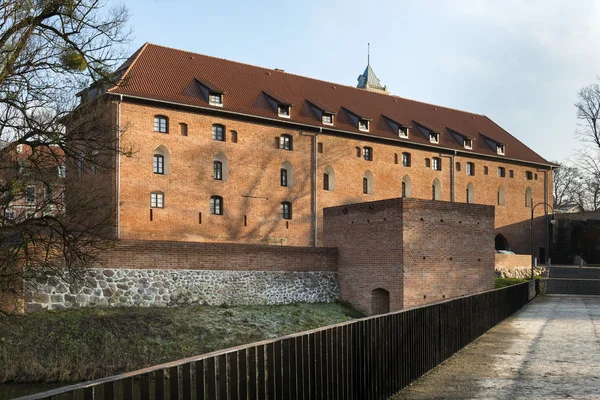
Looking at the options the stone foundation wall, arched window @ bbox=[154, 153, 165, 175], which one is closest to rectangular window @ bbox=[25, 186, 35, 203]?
the stone foundation wall

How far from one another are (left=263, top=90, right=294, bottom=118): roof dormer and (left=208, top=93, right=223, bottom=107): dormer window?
136 inches

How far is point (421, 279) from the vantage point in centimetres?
2339

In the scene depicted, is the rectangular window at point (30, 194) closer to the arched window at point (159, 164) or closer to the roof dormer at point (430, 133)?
the arched window at point (159, 164)

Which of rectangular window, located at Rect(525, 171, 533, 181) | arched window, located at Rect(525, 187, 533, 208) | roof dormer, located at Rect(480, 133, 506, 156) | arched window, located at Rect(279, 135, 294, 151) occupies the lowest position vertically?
arched window, located at Rect(525, 187, 533, 208)

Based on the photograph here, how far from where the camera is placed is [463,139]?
151 feet

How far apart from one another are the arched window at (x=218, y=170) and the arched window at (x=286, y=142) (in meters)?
3.83

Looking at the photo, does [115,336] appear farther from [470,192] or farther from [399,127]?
[470,192]

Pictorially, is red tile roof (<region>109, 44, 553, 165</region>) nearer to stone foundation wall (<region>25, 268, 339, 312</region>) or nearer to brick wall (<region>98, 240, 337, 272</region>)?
brick wall (<region>98, 240, 337, 272</region>)

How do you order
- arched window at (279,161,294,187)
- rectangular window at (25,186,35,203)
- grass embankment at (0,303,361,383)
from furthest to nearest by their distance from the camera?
arched window at (279,161,294,187), grass embankment at (0,303,361,383), rectangular window at (25,186,35,203)

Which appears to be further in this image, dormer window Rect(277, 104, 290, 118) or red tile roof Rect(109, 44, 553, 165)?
dormer window Rect(277, 104, 290, 118)

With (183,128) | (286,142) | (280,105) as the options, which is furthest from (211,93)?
(286,142)

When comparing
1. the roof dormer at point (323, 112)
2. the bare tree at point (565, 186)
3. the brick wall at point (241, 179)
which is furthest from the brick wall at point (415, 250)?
the bare tree at point (565, 186)

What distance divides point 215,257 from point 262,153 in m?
12.3

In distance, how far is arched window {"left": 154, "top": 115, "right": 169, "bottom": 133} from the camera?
32.0 m
